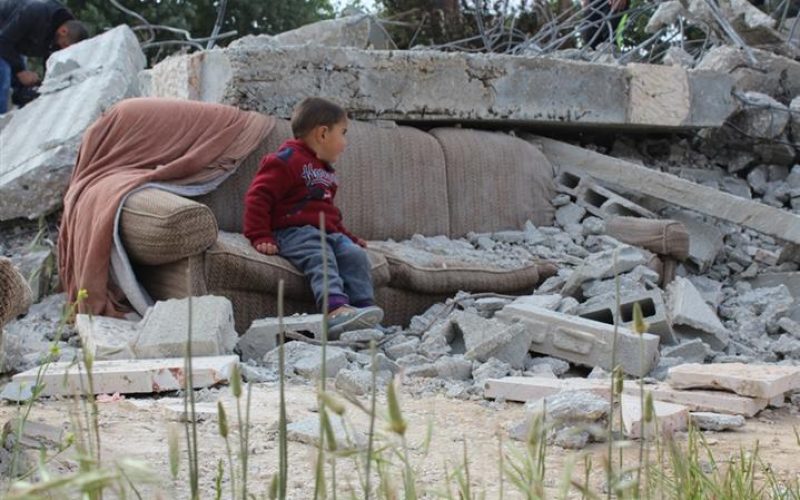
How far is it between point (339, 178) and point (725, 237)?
2698 millimetres

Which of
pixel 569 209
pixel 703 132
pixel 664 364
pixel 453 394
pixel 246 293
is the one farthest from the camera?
pixel 703 132

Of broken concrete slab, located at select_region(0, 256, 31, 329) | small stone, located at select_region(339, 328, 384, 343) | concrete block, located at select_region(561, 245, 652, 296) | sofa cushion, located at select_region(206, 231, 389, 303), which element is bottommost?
concrete block, located at select_region(561, 245, 652, 296)

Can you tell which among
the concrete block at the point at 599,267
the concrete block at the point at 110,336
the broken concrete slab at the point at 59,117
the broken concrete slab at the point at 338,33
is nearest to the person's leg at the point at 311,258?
the concrete block at the point at 110,336

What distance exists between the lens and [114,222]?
19.0 ft

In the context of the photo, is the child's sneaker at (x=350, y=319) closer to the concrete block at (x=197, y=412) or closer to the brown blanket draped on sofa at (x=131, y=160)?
the brown blanket draped on sofa at (x=131, y=160)

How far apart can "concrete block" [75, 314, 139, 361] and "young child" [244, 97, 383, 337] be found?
0.80 metres

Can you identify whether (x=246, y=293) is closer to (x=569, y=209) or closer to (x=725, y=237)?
(x=569, y=209)

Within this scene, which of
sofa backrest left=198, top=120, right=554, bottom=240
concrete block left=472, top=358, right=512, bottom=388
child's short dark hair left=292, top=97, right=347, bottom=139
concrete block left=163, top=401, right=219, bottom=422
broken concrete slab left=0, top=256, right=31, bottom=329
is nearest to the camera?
broken concrete slab left=0, top=256, right=31, bottom=329

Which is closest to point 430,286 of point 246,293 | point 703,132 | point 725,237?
point 246,293

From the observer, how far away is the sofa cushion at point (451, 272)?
636 cm

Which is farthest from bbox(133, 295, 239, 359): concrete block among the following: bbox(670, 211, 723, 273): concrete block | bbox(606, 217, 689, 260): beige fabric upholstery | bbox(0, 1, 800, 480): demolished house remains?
bbox(670, 211, 723, 273): concrete block

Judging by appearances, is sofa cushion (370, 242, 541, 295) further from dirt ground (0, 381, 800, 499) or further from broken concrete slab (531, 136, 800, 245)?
dirt ground (0, 381, 800, 499)

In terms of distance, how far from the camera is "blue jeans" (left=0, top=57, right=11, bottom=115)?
9.30 metres

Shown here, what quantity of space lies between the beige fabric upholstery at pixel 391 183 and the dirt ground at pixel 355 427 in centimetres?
239
